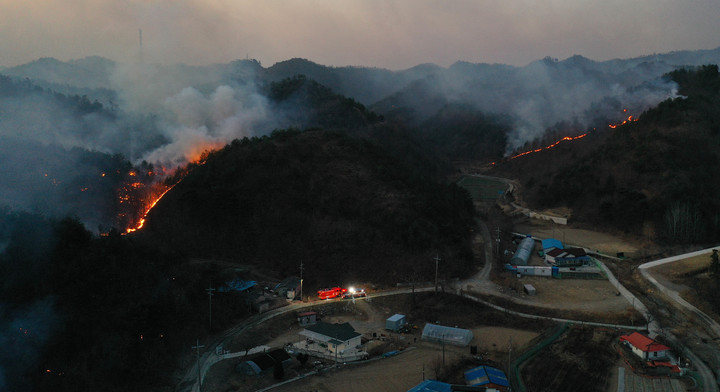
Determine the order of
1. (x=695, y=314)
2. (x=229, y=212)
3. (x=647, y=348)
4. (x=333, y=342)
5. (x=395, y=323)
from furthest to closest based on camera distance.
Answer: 1. (x=229, y=212)
2. (x=395, y=323)
3. (x=695, y=314)
4. (x=333, y=342)
5. (x=647, y=348)

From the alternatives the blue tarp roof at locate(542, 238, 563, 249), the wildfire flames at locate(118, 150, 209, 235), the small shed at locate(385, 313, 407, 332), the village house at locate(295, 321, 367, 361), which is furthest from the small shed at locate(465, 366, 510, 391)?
the wildfire flames at locate(118, 150, 209, 235)

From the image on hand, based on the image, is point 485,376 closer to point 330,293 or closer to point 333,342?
point 333,342

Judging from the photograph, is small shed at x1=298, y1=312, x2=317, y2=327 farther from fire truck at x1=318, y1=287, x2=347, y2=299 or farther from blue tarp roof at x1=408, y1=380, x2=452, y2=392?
blue tarp roof at x1=408, y1=380, x2=452, y2=392

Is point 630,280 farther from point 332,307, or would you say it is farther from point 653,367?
→ point 332,307

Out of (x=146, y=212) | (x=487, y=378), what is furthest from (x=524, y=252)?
(x=146, y=212)

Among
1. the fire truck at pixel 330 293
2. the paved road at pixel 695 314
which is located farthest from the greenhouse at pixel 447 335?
the paved road at pixel 695 314

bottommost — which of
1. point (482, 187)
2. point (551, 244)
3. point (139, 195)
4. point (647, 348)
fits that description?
point (647, 348)
